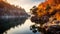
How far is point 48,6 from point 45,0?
56 cm

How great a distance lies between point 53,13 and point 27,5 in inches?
57.9

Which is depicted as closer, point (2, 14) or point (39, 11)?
point (39, 11)

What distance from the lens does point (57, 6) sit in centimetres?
876

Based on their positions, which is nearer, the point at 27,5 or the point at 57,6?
the point at 57,6

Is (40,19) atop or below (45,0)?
below

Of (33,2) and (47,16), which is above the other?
(33,2)

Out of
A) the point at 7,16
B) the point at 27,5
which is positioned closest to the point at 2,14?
the point at 7,16

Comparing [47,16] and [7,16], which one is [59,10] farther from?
[7,16]

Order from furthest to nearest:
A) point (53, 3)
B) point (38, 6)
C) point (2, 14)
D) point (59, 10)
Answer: point (2, 14) → point (38, 6) → point (53, 3) → point (59, 10)

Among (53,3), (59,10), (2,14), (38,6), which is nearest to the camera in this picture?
(59,10)

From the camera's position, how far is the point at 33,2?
967 cm

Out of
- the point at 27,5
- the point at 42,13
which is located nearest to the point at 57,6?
the point at 42,13

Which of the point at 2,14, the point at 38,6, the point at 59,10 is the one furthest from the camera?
the point at 2,14

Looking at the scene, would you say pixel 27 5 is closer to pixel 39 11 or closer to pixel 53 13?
pixel 39 11
